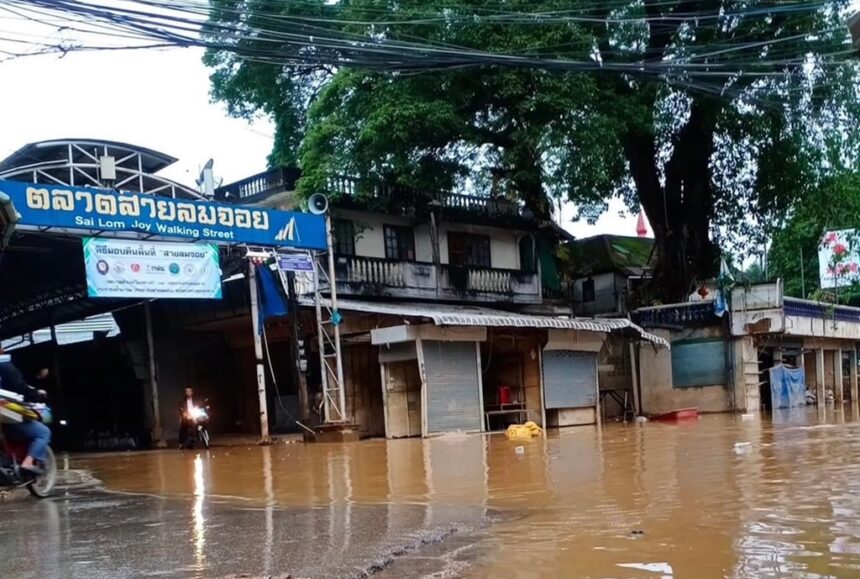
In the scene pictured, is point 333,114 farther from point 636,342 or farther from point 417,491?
point 417,491

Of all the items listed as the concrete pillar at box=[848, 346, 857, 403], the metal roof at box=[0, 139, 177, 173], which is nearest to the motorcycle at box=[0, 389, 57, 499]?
the metal roof at box=[0, 139, 177, 173]

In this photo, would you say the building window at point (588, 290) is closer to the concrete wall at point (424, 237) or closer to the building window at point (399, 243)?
the concrete wall at point (424, 237)

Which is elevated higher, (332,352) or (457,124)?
(457,124)

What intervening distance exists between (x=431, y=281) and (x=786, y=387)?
11742 millimetres

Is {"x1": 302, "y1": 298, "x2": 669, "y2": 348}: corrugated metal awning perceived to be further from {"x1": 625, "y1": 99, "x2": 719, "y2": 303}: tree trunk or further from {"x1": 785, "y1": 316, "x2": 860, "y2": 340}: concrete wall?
{"x1": 785, "y1": 316, "x2": 860, "y2": 340}: concrete wall

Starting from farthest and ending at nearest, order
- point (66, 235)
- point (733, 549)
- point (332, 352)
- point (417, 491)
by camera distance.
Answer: point (332, 352) < point (66, 235) < point (417, 491) < point (733, 549)

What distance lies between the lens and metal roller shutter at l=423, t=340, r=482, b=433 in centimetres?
1795

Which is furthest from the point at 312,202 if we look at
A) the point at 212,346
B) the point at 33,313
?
the point at 33,313

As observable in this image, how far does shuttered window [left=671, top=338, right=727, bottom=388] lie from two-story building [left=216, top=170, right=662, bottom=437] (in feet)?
9.47

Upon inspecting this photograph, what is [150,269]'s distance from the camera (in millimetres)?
15734

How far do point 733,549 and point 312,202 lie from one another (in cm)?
1386

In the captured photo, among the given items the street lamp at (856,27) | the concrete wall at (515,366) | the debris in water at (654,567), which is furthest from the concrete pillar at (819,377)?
the street lamp at (856,27)

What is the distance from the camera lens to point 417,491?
832 cm

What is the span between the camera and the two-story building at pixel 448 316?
719 inches
